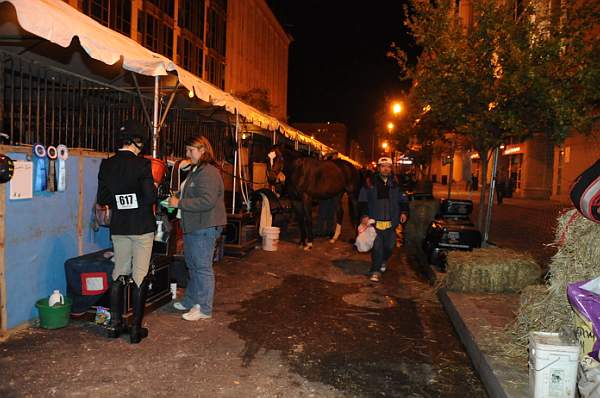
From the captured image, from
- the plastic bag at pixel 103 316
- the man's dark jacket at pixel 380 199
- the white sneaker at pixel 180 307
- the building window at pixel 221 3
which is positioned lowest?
the white sneaker at pixel 180 307

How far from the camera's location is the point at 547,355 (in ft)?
10.6

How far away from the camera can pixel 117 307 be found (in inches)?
184

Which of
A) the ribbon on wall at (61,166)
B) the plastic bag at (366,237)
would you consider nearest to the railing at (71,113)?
the ribbon on wall at (61,166)

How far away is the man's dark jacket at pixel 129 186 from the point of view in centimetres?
452

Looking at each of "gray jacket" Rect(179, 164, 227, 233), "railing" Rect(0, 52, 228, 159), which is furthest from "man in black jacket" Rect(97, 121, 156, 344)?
"railing" Rect(0, 52, 228, 159)

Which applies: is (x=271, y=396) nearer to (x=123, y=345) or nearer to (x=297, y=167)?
(x=123, y=345)

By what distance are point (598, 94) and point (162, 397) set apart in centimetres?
811

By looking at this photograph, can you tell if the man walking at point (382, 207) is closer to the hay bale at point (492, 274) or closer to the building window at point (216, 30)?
the hay bale at point (492, 274)

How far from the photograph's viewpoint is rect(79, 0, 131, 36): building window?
2099 cm

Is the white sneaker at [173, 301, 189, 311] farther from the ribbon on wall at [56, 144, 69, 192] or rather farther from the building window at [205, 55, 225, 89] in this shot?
the building window at [205, 55, 225, 89]

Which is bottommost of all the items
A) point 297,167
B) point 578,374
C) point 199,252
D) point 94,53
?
point 578,374

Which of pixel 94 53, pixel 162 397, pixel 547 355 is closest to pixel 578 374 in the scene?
pixel 547 355

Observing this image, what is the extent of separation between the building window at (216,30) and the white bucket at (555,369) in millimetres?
36742

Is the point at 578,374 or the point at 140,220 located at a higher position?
the point at 140,220
